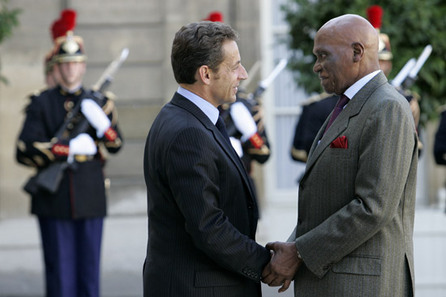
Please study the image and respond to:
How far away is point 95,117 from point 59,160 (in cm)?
40

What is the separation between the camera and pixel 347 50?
11.0 ft

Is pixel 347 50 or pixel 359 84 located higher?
pixel 347 50

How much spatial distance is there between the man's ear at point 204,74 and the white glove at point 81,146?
10.0 feet

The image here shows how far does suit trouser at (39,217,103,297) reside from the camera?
6.42m

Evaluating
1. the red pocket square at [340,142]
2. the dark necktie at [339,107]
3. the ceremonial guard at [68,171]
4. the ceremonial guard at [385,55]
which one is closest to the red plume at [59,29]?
the ceremonial guard at [68,171]

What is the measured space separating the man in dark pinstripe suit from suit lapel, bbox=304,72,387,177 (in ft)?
1.10

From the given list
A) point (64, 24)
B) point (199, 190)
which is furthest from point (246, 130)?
point (199, 190)

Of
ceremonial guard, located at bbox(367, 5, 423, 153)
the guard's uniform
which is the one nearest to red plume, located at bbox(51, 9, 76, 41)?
the guard's uniform

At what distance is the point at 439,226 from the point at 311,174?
5849 millimetres

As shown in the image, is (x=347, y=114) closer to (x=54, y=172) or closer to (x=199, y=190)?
(x=199, y=190)

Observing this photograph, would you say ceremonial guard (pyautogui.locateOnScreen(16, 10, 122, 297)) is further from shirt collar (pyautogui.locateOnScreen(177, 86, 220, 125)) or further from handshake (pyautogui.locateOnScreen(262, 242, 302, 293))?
handshake (pyautogui.locateOnScreen(262, 242, 302, 293))

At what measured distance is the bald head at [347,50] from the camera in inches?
131

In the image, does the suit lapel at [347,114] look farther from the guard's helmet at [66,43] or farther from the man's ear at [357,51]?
the guard's helmet at [66,43]

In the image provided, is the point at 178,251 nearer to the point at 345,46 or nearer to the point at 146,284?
the point at 146,284
